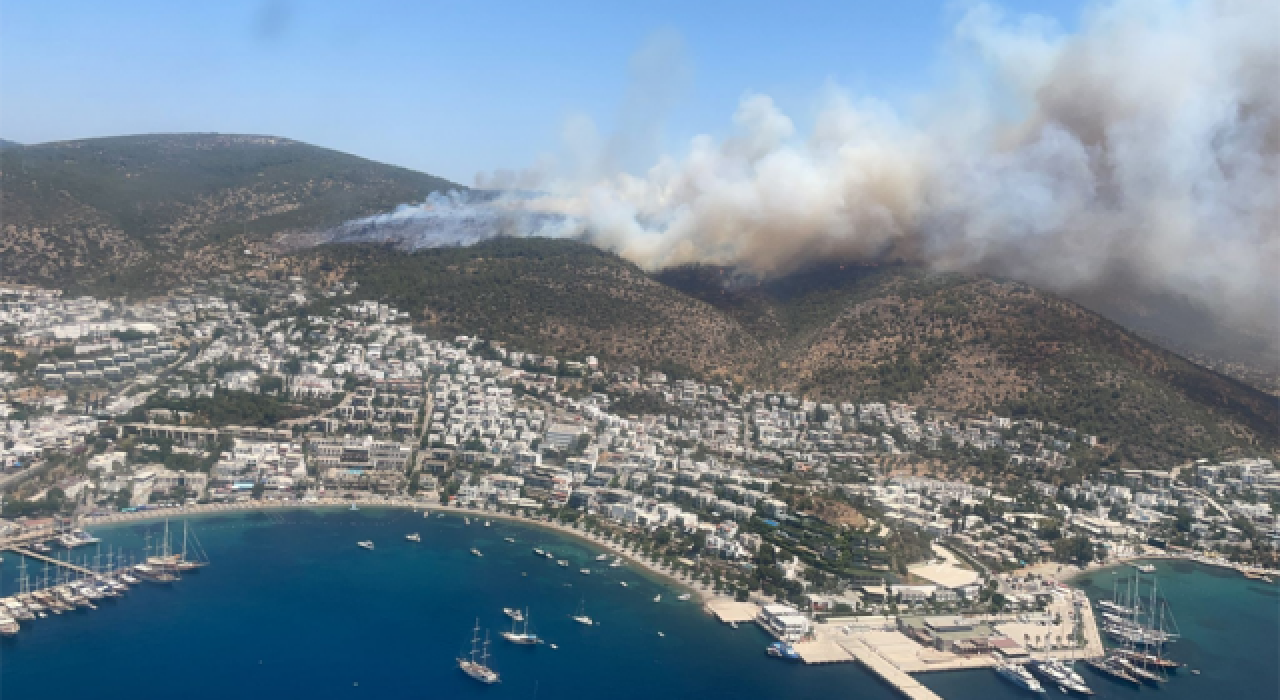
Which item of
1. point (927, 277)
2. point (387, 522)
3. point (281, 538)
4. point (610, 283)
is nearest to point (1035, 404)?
point (927, 277)

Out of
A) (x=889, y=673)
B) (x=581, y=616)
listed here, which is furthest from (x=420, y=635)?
(x=889, y=673)

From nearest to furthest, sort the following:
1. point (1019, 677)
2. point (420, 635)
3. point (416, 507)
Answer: point (1019, 677) → point (420, 635) → point (416, 507)

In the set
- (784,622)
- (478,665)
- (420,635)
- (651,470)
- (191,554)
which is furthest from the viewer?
(651,470)

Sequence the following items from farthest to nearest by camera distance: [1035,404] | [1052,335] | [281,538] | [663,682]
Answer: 1. [1052,335]
2. [1035,404]
3. [281,538]
4. [663,682]

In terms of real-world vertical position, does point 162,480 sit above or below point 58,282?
below

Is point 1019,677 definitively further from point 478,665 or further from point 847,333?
point 847,333

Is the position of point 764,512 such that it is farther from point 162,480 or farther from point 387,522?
point 162,480
